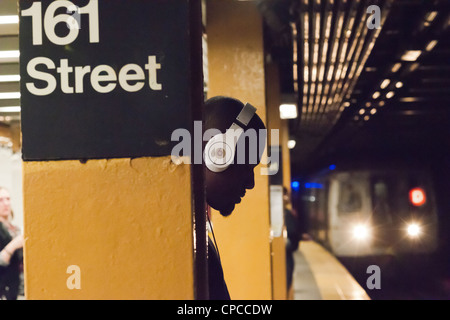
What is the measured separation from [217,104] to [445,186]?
15911 mm

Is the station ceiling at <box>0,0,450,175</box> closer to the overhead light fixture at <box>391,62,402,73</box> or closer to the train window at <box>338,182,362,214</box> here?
the overhead light fixture at <box>391,62,402,73</box>

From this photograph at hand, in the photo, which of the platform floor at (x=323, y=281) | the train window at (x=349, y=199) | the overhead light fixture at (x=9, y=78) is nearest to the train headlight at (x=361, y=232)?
the train window at (x=349, y=199)

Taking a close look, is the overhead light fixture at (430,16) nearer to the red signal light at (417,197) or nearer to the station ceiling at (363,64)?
the station ceiling at (363,64)

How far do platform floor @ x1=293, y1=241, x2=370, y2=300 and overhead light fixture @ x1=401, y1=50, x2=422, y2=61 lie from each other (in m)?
4.18

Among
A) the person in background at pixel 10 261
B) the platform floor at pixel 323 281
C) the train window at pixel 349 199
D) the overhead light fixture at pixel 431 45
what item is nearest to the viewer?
the person in background at pixel 10 261

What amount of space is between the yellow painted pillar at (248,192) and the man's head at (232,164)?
2.85 metres

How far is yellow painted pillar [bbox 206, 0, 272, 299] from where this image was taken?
189 inches

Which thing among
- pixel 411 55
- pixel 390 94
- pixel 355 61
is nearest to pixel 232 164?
pixel 355 61

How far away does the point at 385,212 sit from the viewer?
46.9 feet

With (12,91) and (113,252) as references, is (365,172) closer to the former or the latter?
(12,91)

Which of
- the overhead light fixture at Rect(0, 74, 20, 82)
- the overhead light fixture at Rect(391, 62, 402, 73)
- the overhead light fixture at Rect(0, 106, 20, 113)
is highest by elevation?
the overhead light fixture at Rect(391, 62, 402, 73)

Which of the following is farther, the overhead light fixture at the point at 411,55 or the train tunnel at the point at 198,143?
the overhead light fixture at the point at 411,55

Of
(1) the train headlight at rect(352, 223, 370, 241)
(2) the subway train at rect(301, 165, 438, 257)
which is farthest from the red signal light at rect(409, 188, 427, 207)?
(1) the train headlight at rect(352, 223, 370, 241)

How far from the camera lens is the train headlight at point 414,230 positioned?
1405cm
